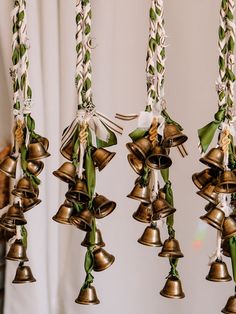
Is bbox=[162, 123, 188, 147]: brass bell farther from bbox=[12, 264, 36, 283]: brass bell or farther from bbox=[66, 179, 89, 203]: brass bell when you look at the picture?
bbox=[12, 264, 36, 283]: brass bell

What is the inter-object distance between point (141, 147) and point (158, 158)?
0.03m

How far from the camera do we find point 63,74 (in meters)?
1.06

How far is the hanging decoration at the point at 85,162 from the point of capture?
32.7 inches

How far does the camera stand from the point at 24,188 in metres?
0.85

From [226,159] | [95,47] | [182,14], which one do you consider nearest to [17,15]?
[95,47]

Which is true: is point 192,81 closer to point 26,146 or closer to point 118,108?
point 118,108

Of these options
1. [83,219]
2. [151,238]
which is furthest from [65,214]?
[151,238]

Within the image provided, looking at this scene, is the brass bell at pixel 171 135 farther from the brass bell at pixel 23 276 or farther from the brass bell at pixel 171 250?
the brass bell at pixel 23 276

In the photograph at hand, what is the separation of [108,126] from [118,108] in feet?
0.67

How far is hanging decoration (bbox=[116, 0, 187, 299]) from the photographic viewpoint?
801 millimetres

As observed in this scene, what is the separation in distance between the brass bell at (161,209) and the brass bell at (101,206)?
0.23 feet

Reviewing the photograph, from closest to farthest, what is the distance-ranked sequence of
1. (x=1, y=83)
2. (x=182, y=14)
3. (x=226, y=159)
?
1. (x=226, y=159)
2. (x=182, y=14)
3. (x=1, y=83)

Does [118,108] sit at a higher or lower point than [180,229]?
higher

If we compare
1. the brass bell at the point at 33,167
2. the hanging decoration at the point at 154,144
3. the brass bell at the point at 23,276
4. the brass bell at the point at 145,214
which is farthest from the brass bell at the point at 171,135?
the brass bell at the point at 23,276
